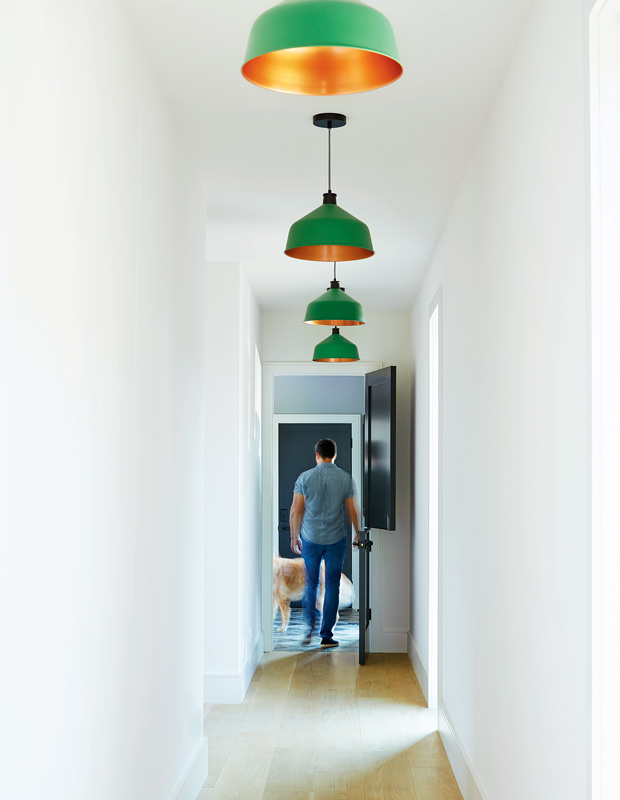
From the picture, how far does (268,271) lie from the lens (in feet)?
18.5

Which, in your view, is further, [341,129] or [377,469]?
[377,469]

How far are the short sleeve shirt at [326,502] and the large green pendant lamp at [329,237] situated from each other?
15.4 ft

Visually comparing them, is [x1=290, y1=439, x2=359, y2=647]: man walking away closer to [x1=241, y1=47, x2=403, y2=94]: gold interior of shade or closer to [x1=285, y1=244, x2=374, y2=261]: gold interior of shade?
[x1=285, y1=244, x2=374, y2=261]: gold interior of shade

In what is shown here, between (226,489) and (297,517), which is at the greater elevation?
(226,489)

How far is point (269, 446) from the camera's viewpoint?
23.0ft

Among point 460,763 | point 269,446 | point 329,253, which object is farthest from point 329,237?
point 269,446

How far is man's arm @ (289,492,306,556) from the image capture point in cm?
753

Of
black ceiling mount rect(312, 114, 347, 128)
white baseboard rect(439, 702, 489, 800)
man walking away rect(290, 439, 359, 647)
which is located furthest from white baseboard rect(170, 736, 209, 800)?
man walking away rect(290, 439, 359, 647)

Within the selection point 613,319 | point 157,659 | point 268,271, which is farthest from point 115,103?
point 268,271

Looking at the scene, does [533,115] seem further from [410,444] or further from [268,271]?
[410,444]

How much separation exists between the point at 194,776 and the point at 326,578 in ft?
12.4

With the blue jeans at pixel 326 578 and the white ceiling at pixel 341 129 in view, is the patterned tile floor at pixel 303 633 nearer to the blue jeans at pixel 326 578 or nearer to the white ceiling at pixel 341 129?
the blue jeans at pixel 326 578

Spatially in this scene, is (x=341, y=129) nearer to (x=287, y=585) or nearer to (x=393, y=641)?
(x=393, y=641)

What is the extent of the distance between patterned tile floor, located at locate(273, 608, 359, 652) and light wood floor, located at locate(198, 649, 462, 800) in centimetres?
85
